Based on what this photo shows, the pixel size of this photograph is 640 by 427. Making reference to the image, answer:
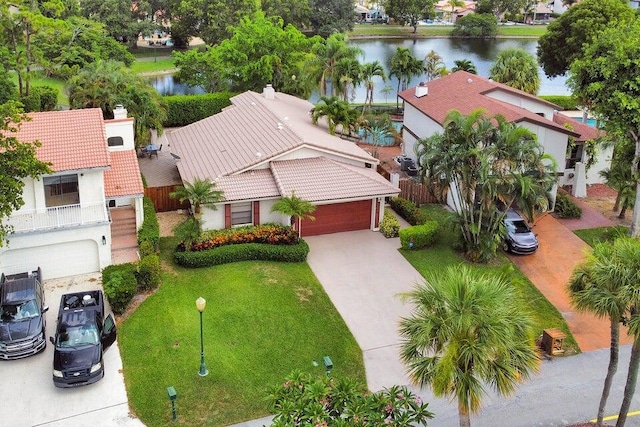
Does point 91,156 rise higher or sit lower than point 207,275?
higher

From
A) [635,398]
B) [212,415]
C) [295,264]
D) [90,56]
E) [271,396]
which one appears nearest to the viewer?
[271,396]

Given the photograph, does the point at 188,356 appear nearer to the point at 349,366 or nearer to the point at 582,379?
the point at 349,366

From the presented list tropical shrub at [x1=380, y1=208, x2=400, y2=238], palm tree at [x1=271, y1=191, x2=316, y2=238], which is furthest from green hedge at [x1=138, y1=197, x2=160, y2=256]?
tropical shrub at [x1=380, y1=208, x2=400, y2=238]

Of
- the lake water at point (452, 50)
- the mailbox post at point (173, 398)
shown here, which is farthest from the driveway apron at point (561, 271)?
the lake water at point (452, 50)

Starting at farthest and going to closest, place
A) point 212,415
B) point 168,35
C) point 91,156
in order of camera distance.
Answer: point 168,35 → point 91,156 → point 212,415

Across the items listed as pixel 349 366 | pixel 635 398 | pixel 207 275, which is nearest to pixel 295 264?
pixel 207 275

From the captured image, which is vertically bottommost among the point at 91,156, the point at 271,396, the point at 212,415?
the point at 212,415

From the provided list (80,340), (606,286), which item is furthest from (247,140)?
(606,286)

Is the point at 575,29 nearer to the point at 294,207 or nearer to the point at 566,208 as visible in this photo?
the point at 566,208
